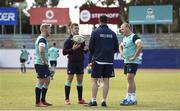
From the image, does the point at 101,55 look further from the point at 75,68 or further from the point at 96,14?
the point at 96,14

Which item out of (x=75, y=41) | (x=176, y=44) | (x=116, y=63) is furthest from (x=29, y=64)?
(x=75, y=41)

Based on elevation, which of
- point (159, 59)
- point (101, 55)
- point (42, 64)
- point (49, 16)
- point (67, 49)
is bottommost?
point (159, 59)

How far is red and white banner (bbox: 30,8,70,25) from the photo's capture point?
2286 inches

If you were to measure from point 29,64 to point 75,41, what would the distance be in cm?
3652

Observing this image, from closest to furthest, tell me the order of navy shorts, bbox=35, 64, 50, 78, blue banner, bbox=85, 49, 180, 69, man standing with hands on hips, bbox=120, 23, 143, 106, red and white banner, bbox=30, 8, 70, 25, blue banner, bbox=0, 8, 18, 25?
navy shorts, bbox=35, 64, 50, 78, man standing with hands on hips, bbox=120, 23, 143, 106, blue banner, bbox=85, 49, 180, 69, blue banner, bbox=0, 8, 18, 25, red and white banner, bbox=30, 8, 70, 25

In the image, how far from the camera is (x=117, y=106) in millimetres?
15180

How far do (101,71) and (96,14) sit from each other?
41.7 meters

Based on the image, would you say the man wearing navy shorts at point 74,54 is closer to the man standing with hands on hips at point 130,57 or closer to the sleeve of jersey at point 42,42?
the sleeve of jersey at point 42,42

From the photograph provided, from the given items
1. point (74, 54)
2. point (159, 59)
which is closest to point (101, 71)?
point (74, 54)

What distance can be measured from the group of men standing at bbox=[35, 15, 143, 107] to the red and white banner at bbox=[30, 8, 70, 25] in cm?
4212

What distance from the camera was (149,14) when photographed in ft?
185

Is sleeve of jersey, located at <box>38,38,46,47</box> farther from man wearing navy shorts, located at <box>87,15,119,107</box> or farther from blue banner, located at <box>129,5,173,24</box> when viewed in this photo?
blue banner, located at <box>129,5,173,24</box>

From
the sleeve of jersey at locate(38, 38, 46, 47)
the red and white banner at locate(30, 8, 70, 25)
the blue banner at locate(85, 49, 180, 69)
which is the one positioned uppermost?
the red and white banner at locate(30, 8, 70, 25)

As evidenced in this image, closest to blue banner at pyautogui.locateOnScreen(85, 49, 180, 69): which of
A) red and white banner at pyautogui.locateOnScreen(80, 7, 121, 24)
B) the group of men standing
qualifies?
red and white banner at pyautogui.locateOnScreen(80, 7, 121, 24)
